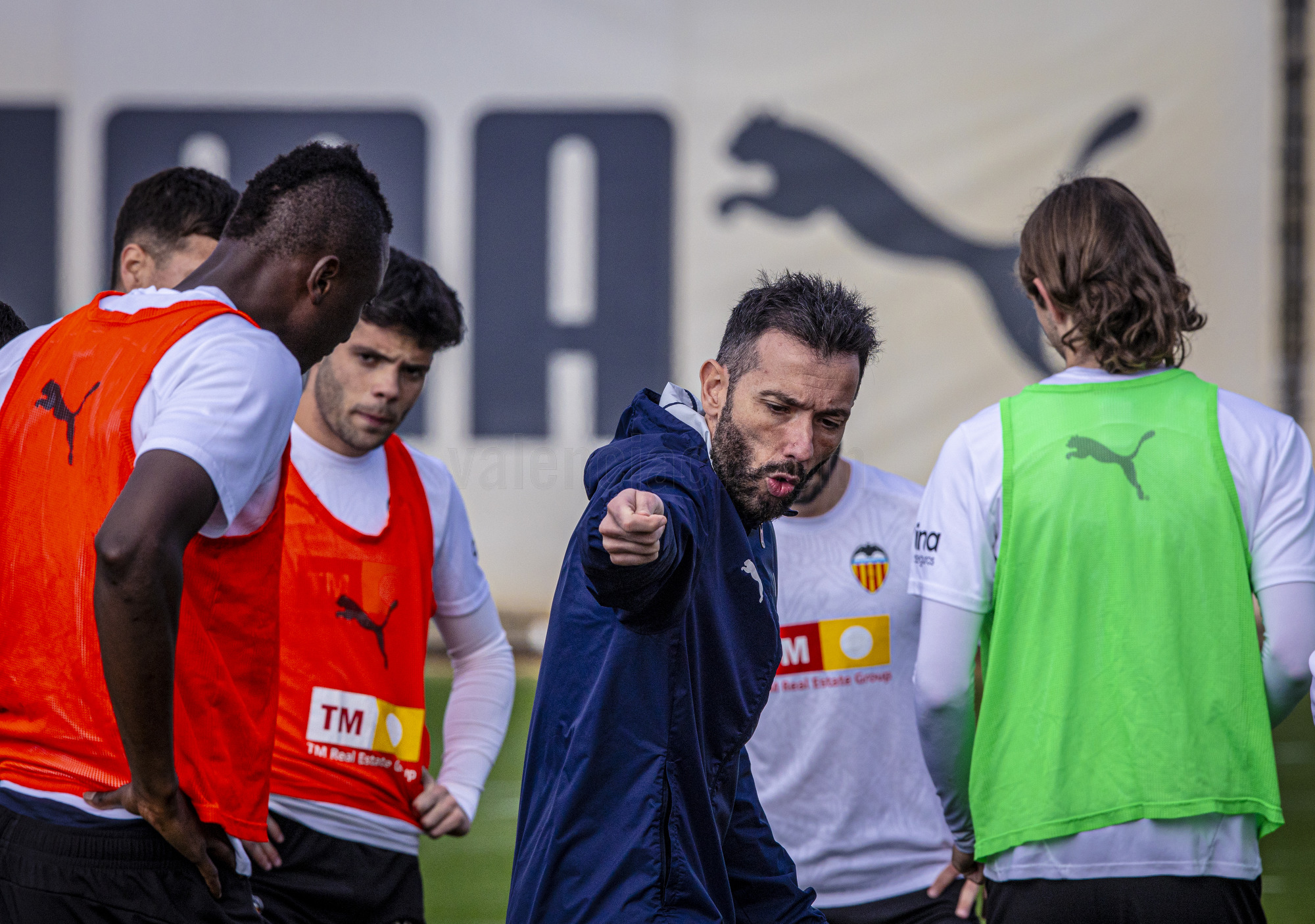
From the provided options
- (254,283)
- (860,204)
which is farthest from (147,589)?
(860,204)

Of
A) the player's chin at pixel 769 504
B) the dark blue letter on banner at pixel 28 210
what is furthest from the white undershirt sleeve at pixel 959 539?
the dark blue letter on banner at pixel 28 210

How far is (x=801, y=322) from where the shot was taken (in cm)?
188

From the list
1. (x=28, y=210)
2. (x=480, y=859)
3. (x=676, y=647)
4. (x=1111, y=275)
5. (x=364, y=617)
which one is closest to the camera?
(x=676, y=647)

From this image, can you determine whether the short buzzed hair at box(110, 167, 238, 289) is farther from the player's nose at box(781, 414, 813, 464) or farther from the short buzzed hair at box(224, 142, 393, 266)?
the player's nose at box(781, 414, 813, 464)

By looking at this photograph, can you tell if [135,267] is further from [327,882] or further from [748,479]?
[748,479]

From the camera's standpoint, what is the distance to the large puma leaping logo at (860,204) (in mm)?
6902

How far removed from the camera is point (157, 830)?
1672mm

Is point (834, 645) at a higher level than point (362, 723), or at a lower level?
higher

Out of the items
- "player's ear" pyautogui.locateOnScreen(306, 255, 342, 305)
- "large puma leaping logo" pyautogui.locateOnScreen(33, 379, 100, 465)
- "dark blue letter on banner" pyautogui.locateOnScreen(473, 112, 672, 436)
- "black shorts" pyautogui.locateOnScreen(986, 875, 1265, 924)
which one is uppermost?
"dark blue letter on banner" pyautogui.locateOnScreen(473, 112, 672, 436)

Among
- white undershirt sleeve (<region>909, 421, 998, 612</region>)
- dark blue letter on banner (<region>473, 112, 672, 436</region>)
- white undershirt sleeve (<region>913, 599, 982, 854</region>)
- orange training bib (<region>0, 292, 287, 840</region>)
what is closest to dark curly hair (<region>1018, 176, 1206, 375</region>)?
white undershirt sleeve (<region>909, 421, 998, 612</region>)

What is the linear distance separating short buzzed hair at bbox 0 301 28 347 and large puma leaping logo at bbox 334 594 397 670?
2.59ft

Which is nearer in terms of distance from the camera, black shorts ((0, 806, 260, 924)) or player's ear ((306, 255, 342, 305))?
black shorts ((0, 806, 260, 924))

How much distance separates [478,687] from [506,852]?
159 centimetres

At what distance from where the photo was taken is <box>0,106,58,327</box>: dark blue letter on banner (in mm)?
6805
